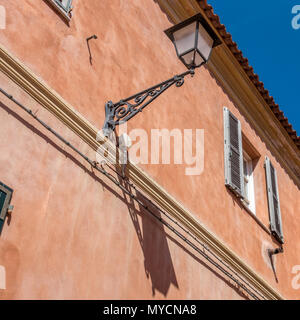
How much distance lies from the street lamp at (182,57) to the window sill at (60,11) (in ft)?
2.85

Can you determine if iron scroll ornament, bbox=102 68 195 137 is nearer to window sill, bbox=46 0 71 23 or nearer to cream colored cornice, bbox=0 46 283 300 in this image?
cream colored cornice, bbox=0 46 283 300

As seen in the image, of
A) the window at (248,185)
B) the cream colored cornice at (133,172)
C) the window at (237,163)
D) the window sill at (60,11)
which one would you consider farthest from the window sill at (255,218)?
the window sill at (60,11)

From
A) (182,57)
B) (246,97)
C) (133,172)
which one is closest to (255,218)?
(246,97)

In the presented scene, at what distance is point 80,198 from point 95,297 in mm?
784

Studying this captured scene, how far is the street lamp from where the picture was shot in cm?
434

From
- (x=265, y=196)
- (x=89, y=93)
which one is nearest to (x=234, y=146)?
(x=265, y=196)

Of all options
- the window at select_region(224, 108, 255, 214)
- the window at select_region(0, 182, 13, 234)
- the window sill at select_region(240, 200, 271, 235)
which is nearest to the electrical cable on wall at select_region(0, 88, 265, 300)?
the window at select_region(0, 182, 13, 234)

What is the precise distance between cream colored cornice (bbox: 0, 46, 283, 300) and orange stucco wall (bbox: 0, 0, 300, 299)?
9 centimetres

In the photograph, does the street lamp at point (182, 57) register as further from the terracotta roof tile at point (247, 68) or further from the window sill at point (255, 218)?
the window sill at point (255, 218)

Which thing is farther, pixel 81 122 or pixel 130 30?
pixel 130 30

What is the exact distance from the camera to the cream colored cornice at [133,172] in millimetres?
3527

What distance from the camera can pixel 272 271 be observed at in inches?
268

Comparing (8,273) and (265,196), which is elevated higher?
(265,196)

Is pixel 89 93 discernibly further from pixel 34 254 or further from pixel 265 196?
pixel 265 196
